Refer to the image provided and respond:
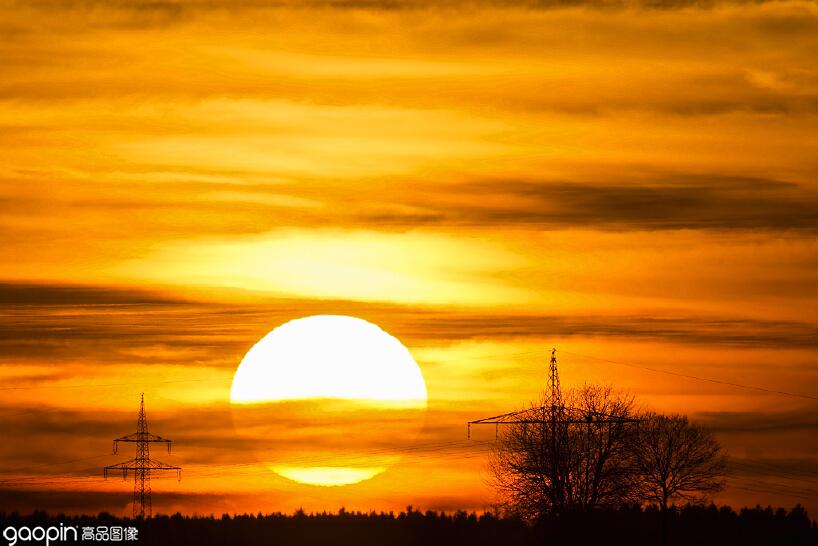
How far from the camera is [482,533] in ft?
620

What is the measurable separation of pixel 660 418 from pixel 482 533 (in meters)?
47.3

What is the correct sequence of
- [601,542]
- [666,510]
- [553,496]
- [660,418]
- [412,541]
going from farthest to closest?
1. [412,541]
2. [660,418]
3. [666,510]
4. [553,496]
5. [601,542]

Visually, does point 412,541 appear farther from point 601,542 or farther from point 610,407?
point 601,542

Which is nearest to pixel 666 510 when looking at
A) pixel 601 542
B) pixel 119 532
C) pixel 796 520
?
pixel 601 542

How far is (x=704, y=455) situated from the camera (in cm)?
14425

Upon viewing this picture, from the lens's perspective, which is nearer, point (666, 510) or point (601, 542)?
point (601, 542)

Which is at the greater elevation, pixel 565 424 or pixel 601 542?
pixel 565 424

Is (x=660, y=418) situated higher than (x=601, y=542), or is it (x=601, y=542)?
(x=660, y=418)

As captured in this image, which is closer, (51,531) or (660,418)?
(660,418)

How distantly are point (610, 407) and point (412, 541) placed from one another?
64.0 m

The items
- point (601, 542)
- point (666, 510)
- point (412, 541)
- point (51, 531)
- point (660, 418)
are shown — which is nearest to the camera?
point (601, 542)

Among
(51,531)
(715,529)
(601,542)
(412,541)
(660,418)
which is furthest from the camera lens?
(412,541)

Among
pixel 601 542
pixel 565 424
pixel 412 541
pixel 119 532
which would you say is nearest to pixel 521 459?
pixel 565 424

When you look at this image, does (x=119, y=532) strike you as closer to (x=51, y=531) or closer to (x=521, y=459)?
(x=51, y=531)
